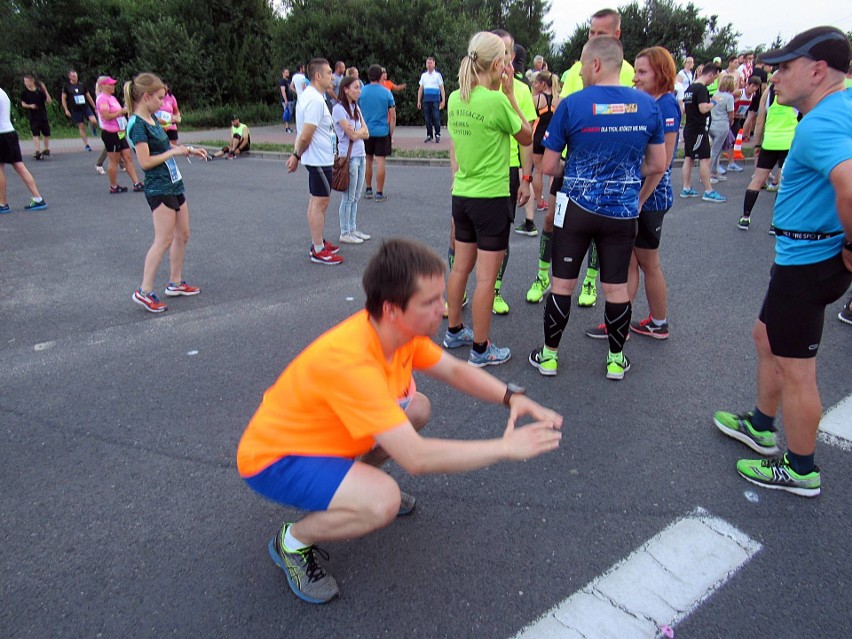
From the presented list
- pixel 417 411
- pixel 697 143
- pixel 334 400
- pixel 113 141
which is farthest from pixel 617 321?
pixel 113 141

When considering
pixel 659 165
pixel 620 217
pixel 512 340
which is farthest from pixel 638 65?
pixel 512 340

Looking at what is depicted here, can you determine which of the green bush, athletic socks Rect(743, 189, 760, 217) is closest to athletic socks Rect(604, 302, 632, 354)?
athletic socks Rect(743, 189, 760, 217)

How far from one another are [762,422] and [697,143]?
6.76 m

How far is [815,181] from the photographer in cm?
234

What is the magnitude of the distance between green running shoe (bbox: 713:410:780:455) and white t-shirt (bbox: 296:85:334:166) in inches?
180

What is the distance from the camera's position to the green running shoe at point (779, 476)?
2.65 m

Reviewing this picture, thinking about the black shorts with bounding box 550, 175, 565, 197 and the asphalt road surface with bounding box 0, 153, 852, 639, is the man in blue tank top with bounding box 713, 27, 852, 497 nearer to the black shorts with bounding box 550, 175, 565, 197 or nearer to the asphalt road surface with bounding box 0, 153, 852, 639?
the asphalt road surface with bounding box 0, 153, 852, 639

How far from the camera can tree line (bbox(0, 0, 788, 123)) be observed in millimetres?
21344

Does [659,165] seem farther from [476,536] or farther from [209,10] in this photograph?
[209,10]

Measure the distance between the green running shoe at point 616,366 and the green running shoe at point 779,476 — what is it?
1.02 m

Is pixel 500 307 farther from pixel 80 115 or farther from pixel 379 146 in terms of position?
pixel 80 115

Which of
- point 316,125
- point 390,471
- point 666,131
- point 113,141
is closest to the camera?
point 390,471

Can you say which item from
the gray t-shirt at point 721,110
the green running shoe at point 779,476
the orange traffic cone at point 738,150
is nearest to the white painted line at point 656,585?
the green running shoe at point 779,476

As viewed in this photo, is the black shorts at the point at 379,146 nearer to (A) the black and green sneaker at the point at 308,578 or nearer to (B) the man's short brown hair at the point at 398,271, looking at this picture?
(B) the man's short brown hair at the point at 398,271
